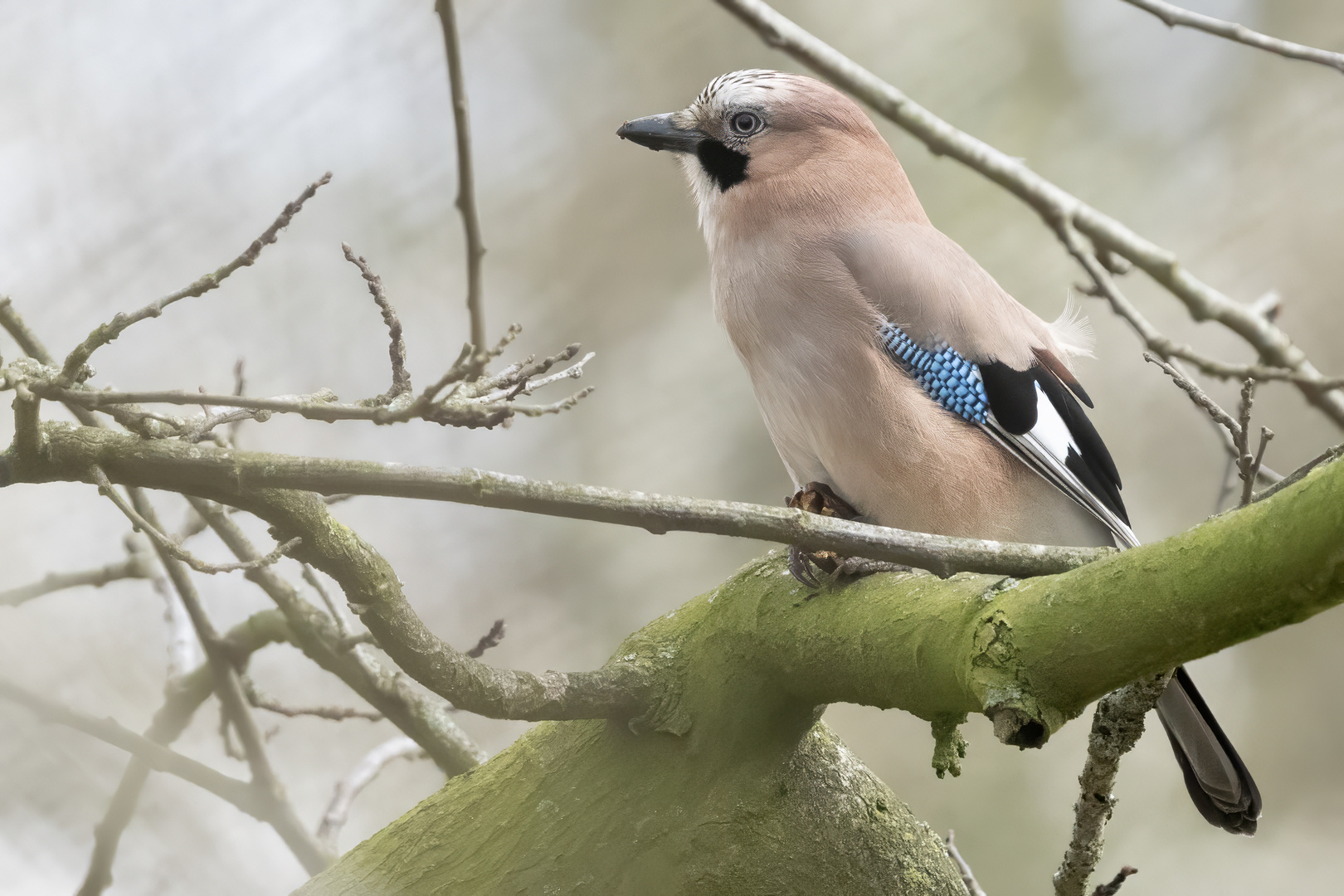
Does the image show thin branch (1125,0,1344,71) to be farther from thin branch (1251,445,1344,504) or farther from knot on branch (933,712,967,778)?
knot on branch (933,712,967,778)

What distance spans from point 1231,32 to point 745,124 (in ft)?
3.99

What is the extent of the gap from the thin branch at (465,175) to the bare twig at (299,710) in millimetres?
1107

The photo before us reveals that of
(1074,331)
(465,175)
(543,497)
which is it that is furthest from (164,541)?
(1074,331)

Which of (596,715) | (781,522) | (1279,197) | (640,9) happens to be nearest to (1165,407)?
(1279,197)

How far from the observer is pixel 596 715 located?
146 cm

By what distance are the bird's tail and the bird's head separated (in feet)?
3.21

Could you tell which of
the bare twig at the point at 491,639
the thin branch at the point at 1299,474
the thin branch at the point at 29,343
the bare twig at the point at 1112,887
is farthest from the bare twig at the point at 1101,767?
the thin branch at the point at 29,343

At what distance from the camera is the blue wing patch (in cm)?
185

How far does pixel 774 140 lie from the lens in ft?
6.97

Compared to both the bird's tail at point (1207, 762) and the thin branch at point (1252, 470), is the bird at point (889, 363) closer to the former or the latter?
the bird's tail at point (1207, 762)

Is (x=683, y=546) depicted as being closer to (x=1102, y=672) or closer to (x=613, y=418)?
(x=613, y=418)

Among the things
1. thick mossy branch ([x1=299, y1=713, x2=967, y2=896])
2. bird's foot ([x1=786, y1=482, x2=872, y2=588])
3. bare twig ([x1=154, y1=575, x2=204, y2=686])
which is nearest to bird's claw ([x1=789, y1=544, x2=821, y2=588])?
bird's foot ([x1=786, y1=482, x2=872, y2=588])

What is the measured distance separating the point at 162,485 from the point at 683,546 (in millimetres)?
2529

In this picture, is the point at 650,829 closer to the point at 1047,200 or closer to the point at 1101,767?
the point at 1101,767
